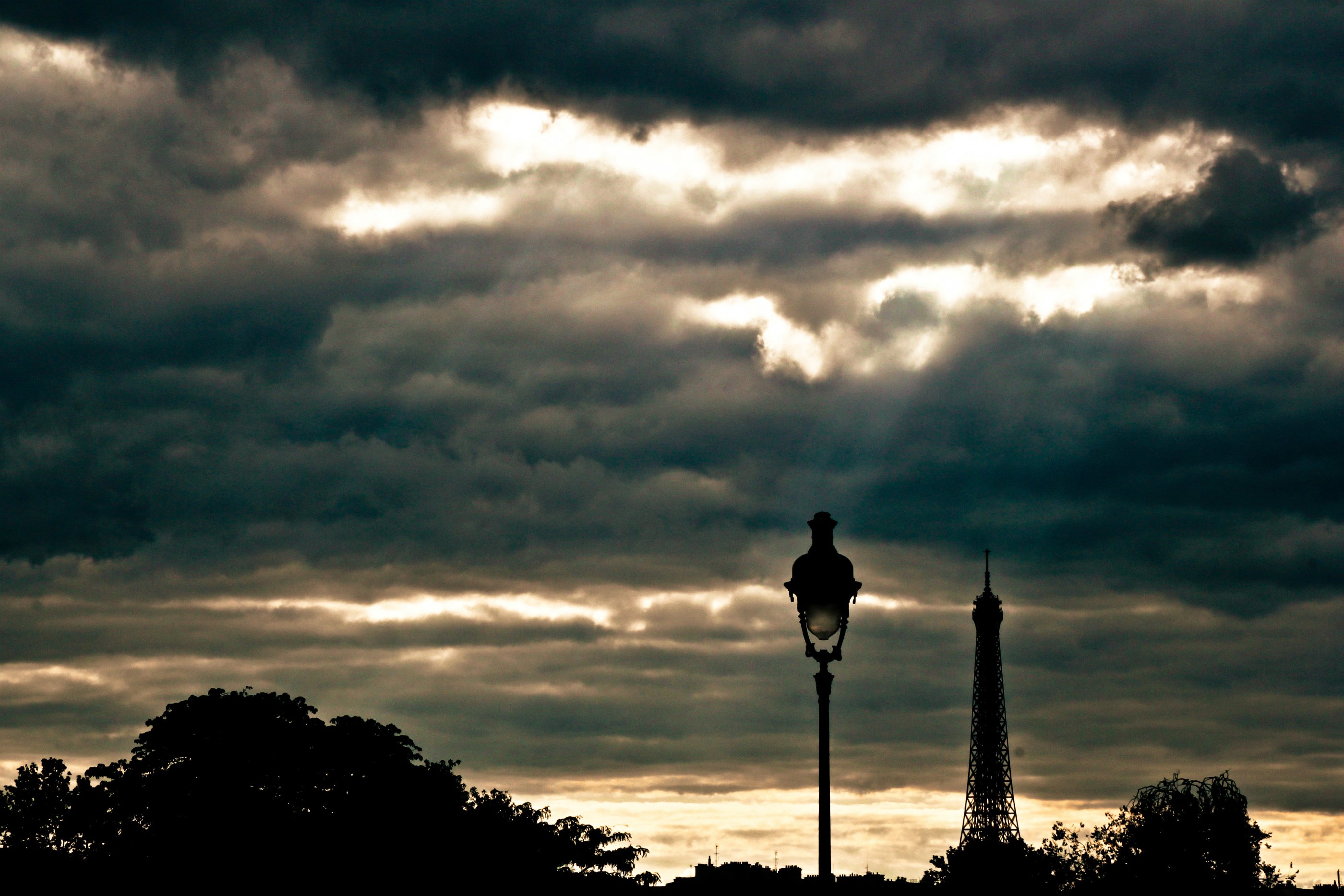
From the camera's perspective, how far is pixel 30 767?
107 metres

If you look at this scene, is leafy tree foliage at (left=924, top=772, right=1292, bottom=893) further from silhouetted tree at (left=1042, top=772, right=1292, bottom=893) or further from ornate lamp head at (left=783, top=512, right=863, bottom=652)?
ornate lamp head at (left=783, top=512, right=863, bottom=652)

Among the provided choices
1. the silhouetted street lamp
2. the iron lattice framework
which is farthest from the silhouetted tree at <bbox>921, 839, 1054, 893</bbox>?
the silhouetted street lamp

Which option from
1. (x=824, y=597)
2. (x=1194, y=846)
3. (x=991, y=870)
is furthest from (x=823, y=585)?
(x=991, y=870)

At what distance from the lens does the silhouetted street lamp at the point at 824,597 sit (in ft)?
53.3

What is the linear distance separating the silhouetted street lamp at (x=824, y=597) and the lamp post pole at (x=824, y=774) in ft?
0.04

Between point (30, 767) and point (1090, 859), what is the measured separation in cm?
6899

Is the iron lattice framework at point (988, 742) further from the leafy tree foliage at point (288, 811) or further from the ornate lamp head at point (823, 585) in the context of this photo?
the ornate lamp head at point (823, 585)

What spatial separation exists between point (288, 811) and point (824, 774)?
235 feet

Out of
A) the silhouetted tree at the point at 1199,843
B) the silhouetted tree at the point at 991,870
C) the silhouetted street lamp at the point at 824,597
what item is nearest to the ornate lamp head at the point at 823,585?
the silhouetted street lamp at the point at 824,597

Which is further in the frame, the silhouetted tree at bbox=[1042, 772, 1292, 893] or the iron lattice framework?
the iron lattice framework

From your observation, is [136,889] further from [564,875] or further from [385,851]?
[564,875]

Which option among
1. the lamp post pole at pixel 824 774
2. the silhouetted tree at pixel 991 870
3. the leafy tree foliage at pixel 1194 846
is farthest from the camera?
the silhouetted tree at pixel 991 870

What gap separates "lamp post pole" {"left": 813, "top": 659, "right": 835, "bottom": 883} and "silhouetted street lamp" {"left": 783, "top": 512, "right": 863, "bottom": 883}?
1cm

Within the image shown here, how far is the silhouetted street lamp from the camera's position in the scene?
16.2 meters
